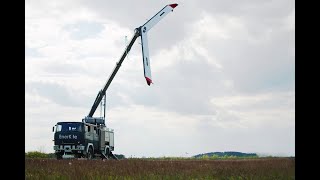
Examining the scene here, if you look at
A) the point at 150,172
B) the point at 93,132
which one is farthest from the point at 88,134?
the point at 150,172

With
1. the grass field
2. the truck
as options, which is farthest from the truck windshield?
the grass field

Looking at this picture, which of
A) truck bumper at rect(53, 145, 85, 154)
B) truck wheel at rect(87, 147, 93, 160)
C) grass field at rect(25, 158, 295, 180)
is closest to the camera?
grass field at rect(25, 158, 295, 180)

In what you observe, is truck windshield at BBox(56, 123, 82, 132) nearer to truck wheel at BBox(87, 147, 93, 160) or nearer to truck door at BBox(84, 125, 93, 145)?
truck door at BBox(84, 125, 93, 145)

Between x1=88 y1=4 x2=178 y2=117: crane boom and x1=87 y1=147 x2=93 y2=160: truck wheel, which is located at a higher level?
x1=88 y1=4 x2=178 y2=117: crane boom

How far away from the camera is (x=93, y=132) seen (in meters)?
33.2

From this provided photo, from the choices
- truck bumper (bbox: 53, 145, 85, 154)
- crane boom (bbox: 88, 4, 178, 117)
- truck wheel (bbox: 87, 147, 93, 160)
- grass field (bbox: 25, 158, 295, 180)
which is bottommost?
truck wheel (bbox: 87, 147, 93, 160)

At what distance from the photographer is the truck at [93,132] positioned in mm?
30812

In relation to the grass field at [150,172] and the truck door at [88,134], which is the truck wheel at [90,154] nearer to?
the truck door at [88,134]

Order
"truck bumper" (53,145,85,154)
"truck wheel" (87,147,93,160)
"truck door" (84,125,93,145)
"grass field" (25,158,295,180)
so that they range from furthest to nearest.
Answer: "truck wheel" (87,147,93,160) < "truck door" (84,125,93,145) < "truck bumper" (53,145,85,154) < "grass field" (25,158,295,180)

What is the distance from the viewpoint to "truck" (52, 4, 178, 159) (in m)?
30.8

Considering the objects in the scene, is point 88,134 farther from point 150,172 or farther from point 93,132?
point 150,172
